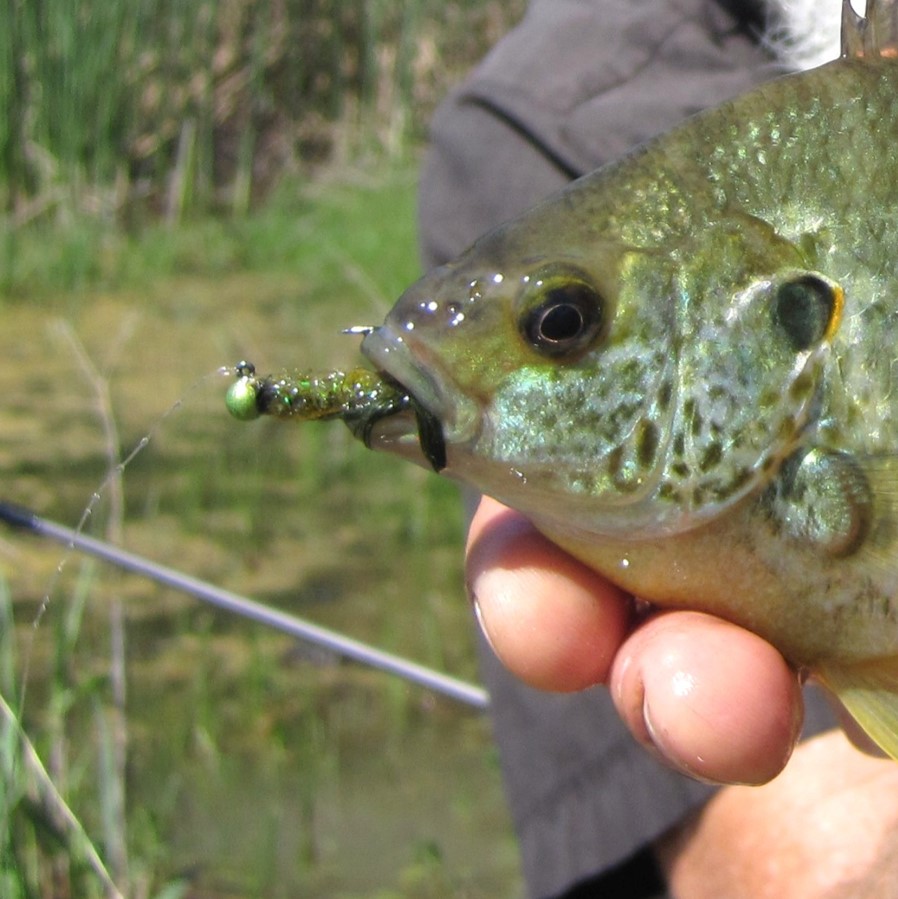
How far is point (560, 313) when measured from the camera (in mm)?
917

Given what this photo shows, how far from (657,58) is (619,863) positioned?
3.42ft

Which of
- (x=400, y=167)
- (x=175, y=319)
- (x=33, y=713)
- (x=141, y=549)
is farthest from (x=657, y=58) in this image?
(x=400, y=167)

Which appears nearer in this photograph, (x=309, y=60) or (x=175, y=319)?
(x=175, y=319)

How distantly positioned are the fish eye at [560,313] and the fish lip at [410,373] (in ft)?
0.23

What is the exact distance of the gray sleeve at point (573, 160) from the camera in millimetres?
1726

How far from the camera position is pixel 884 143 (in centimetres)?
93

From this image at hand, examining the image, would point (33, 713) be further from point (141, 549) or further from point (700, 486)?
point (700, 486)

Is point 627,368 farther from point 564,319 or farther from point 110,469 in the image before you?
point 110,469

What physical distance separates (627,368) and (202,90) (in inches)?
208

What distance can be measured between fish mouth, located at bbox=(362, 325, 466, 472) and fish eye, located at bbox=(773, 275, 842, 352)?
8.9 inches

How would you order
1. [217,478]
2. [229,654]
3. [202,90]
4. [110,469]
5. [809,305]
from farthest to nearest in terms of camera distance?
[202,90] → [217,478] → [229,654] → [110,469] → [809,305]

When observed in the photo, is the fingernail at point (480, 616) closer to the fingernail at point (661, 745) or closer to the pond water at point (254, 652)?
the fingernail at point (661, 745)

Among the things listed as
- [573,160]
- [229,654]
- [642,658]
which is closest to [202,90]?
[229,654]

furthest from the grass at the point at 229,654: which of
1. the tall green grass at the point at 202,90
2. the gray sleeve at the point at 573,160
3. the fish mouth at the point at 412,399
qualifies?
the tall green grass at the point at 202,90
